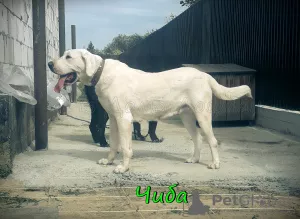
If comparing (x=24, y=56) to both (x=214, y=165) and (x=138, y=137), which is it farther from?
(x=214, y=165)

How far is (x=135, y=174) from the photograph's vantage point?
165 inches

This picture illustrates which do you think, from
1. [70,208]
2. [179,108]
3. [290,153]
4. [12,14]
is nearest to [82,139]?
[12,14]

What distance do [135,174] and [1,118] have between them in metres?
1.39

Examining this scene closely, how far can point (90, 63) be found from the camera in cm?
420

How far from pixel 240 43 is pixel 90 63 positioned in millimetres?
5196

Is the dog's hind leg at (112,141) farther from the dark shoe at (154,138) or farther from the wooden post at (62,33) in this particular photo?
the wooden post at (62,33)

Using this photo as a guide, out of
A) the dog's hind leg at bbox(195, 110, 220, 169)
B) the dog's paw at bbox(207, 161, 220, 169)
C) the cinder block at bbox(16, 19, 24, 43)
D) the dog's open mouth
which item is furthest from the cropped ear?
the cinder block at bbox(16, 19, 24, 43)

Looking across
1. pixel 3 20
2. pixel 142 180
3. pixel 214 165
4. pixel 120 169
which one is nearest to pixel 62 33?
pixel 3 20

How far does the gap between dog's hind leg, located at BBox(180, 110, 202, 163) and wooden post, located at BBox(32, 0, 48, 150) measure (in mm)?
1832

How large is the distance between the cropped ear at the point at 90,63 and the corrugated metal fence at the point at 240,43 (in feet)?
7.54

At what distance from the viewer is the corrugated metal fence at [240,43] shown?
23.0 ft

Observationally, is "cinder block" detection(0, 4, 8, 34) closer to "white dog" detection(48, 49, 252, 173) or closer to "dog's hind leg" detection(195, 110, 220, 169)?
"white dog" detection(48, 49, 252, 173)

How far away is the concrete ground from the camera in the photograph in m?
3.26

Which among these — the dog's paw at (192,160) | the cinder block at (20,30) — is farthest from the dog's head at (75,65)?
the cinder block at (20,30)
